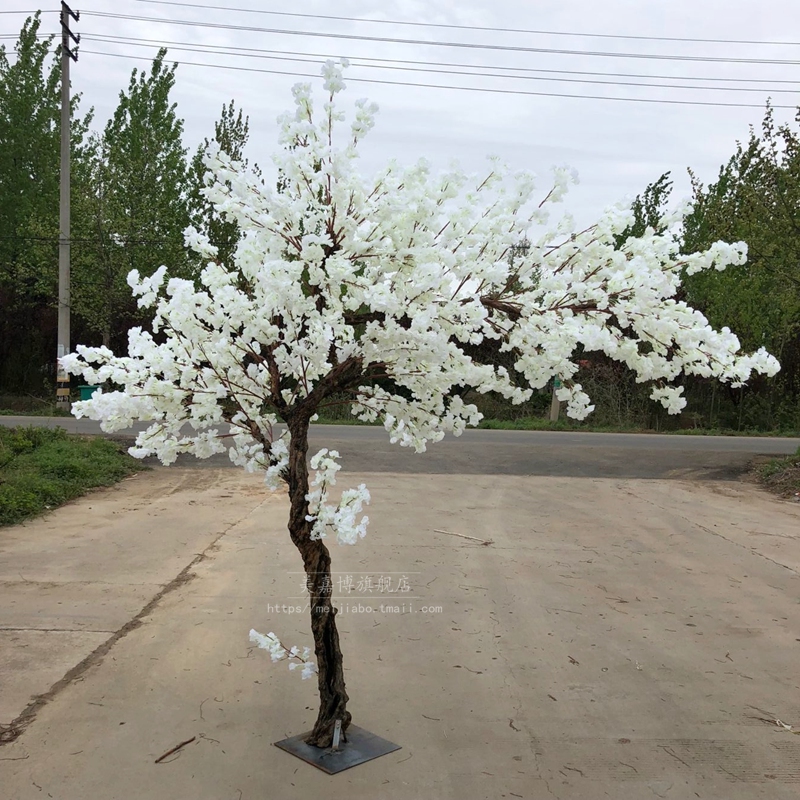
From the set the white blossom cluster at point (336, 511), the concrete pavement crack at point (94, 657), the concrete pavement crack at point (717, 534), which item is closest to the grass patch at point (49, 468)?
the concrete pavement crack at point (94, 657)

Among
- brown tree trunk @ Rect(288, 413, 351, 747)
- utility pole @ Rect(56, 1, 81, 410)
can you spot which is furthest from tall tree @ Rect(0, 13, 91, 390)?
brown tree trunk @ Rect(288, 413, 351, 747)

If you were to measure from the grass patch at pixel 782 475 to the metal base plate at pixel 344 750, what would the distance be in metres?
9.47

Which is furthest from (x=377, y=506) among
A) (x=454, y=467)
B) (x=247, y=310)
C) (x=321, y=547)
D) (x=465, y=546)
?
(x=247, y=310)

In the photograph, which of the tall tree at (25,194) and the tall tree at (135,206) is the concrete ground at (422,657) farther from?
the tall tree at (25,194)

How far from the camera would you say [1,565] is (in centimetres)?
688

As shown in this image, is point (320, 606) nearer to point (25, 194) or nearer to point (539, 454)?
point (539, 454)

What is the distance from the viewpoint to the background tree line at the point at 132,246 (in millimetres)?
21141

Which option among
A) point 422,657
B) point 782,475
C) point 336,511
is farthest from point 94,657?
point 782,475

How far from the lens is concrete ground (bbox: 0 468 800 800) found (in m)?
3.83

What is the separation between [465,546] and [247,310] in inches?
201

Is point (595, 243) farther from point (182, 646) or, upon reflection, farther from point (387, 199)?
point (182, 646)

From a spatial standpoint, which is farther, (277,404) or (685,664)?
(685,664)

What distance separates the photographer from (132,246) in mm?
21859

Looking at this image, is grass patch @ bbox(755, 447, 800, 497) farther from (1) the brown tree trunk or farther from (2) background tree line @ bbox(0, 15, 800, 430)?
(1) the brown tree trunk
